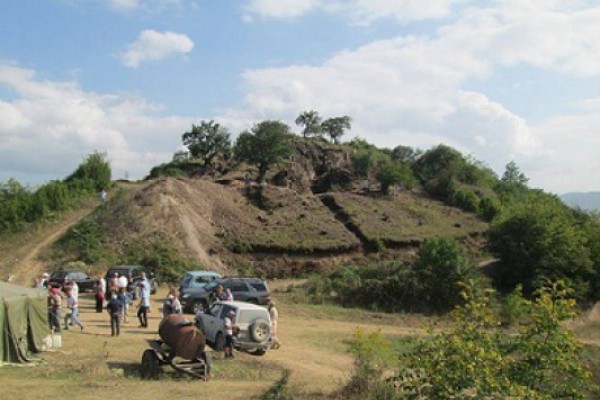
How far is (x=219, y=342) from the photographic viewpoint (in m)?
20.3

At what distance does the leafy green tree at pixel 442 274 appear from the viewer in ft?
114

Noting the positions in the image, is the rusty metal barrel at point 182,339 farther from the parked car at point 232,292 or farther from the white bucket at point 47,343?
the parked car at point 232,292

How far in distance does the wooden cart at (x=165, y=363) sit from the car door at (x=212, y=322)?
3408 millimetres

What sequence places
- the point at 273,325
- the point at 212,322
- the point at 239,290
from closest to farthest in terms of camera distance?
the point at 212,322
the point at 273,325
the point at 239,290

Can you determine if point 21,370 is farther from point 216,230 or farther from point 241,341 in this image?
point 216,230

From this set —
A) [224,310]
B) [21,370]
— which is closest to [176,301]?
[224,310]

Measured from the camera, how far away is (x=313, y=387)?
1636cm

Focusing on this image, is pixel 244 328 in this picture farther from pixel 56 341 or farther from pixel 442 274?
pixel 442 274

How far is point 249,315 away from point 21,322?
22.1 ft

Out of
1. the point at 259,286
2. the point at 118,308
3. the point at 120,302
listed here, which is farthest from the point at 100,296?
the point at 259,286

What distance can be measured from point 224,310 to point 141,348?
9.36 feet

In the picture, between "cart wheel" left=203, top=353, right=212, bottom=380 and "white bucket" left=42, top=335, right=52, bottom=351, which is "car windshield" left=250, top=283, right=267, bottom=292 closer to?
"white bucket" left=42, top=335, right=52, bottom=351

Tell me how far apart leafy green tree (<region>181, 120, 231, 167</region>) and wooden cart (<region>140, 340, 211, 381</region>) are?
154 ft

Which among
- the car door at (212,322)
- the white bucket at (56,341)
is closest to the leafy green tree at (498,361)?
the car door at (212,322)
